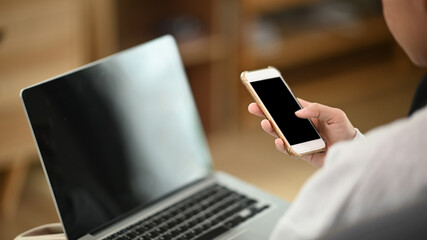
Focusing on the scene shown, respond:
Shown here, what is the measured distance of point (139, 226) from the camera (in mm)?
1205

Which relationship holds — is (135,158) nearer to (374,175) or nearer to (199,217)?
(199,217)

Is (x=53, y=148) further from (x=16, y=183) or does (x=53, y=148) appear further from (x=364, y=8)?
(x=364, y=8)

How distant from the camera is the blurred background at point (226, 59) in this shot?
2.51 m

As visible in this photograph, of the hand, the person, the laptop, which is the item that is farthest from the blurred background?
the person

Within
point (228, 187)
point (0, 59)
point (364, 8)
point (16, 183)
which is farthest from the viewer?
point (364, 8)

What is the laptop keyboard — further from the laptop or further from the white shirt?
the white shirt

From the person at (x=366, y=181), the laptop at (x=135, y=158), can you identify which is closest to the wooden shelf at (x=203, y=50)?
the laptop at (x=135, y=158)

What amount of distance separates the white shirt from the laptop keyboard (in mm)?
412

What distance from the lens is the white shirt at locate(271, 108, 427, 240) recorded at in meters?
0.78

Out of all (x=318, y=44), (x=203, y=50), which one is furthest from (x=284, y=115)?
(x=318, y=44)

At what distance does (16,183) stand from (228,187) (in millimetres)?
1510

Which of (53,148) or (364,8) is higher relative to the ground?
(53,148)

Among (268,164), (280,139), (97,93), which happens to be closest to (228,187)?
(280,139)

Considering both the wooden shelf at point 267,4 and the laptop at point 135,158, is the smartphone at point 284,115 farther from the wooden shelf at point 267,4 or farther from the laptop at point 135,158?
the wooden shelf at point 267,4
